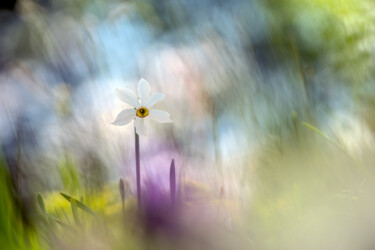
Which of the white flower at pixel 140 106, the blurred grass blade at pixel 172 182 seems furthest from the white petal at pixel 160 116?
the blurred grass blade at pixel 172 182

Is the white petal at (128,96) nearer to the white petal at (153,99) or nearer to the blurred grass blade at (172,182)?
the white petal at (153,99)

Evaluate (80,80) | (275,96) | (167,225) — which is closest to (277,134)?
(275,96)

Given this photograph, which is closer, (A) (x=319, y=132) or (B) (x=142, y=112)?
(A) (x=319, y=132)

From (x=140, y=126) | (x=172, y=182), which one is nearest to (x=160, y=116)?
(x=140, y=126)

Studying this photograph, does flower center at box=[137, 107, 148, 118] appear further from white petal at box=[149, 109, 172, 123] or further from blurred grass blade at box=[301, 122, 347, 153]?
blurred grass blade at box=[301, 122, 347, 153]

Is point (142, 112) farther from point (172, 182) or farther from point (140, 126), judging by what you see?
point (172, 182)

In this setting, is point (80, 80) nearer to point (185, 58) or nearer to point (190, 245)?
point (185, 58)
